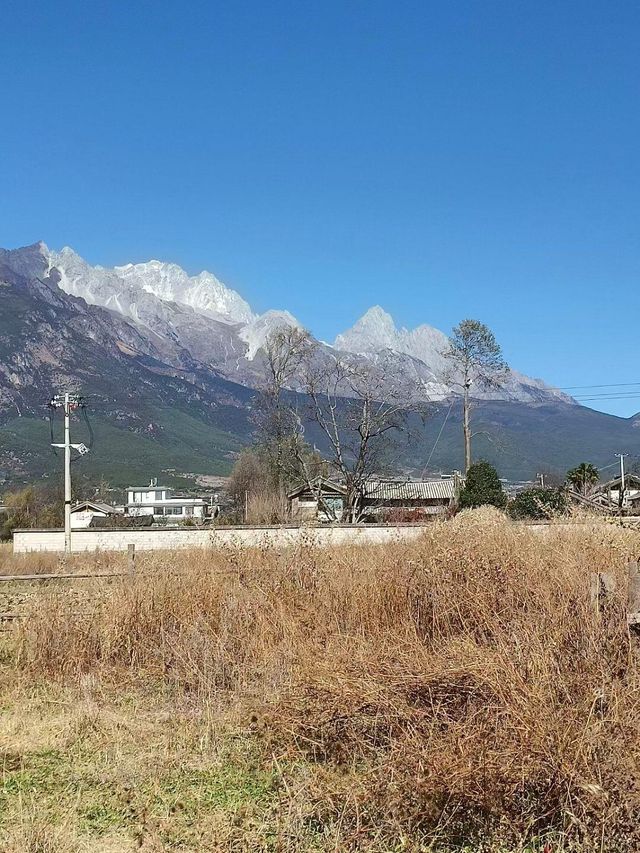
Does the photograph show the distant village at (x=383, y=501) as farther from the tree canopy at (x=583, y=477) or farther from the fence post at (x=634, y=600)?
the fence post at (x=634, y=600)

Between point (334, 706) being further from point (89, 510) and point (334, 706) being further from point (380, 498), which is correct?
point (89, 510)

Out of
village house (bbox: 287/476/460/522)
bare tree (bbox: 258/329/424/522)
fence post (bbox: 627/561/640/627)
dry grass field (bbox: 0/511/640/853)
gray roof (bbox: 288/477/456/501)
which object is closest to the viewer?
dry grass field (bbox: 0/511/640/853)

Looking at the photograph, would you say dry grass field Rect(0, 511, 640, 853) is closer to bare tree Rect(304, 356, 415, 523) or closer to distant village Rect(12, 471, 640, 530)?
distant village Rect(12, 471, 640, 530)

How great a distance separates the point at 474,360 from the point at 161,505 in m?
69.5

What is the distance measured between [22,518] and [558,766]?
48.7m

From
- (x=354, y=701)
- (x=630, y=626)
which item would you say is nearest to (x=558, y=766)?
(x=354, y=701)

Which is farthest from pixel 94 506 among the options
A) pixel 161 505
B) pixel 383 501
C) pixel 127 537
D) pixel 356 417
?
pixel 127 537

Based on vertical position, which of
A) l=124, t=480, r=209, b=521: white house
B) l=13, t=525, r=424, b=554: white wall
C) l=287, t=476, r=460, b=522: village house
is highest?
l=287, t=476, r=460, b=522: village house

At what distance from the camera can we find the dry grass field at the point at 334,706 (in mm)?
4137

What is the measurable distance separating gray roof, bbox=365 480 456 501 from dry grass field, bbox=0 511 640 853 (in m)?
35.3

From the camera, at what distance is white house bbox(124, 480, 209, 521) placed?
9294 cm

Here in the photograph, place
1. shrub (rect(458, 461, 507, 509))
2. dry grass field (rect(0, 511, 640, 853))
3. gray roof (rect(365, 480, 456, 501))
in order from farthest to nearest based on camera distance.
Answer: gray roof (rect(365, 480, 456, 501)) → shrub (rect(458, 461, 507, 509)) → dry grass field (rect(0, 511, 640, 853))

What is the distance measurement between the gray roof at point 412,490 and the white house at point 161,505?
36.4 metres

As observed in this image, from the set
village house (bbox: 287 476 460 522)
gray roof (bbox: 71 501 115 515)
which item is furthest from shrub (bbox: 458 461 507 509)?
gray roof (bbox: 71 501 115 515)
